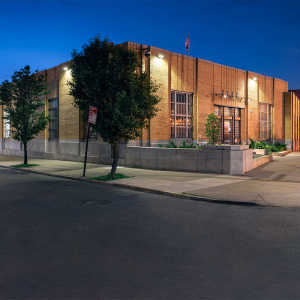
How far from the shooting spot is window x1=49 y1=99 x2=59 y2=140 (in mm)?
28944

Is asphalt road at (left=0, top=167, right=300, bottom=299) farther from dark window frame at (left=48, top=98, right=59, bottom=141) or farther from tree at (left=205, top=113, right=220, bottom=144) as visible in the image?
dark window frame at (left=48, top=98, right=59, bottom=141)

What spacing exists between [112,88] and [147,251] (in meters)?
10.3

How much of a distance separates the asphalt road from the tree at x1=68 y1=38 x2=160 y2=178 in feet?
Answer: 19.1

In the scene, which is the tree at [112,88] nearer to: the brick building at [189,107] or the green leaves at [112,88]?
the green leaves at [112,88]

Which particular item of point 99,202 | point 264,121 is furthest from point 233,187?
point 264,121

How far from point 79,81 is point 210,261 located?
11.9 m

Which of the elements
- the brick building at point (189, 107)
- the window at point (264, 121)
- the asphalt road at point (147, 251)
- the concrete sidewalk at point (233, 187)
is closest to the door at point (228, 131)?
the brick building at point (189, 107)

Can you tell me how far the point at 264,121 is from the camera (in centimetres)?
3447

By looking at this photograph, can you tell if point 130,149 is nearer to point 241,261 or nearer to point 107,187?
point 107,187

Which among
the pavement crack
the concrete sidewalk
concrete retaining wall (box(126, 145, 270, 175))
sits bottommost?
the pavement crack

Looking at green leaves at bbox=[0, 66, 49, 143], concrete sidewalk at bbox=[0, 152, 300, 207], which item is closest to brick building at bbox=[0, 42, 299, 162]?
green leaves at bbox=[0, 66, 49, 143]

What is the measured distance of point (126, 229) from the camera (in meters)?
6.91

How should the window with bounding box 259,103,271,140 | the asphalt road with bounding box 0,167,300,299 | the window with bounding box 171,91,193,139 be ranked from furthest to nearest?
the window with bounding box 259,103,271,140
the window with bounding box 171,91,193,139
the asphalt road with bounding box 0,167,300,299

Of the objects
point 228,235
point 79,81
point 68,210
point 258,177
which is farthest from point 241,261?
point 79,81
